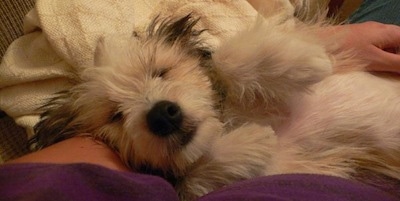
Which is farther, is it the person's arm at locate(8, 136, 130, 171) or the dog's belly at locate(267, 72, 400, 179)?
the dog's belly at locate(267, 72, 400, 179)

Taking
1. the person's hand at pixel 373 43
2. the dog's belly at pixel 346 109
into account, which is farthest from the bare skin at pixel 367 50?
the dog's belly at pixel 346 109

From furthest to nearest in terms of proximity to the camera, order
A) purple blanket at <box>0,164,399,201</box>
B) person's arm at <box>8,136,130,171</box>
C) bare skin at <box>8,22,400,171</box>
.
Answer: bare skin at <box>8,22,400,171</box> < person's arm at <box>8,136,130,171</box> < purple blanket at <box>0,164,399,201</box>

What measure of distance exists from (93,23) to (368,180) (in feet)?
2.72

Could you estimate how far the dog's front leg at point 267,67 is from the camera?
41.2 inches

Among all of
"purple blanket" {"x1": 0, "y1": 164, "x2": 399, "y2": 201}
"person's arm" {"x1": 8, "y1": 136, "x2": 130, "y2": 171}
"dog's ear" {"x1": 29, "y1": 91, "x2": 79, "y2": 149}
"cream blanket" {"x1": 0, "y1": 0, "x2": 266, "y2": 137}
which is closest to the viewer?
"purple blanket" {"x1": 0, "y1": 164, "x2": 399, "y2": 201}

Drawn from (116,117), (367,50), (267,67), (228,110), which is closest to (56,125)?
(116,117)

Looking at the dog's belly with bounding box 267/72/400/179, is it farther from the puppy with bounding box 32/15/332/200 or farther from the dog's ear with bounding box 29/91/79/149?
the dog's ear with bounding box 29/91/79/149

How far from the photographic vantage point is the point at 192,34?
3.98 feet

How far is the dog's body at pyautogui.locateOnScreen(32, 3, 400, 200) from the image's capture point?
39.0 inches

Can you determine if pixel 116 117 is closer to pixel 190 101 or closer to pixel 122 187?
pixel 190 101

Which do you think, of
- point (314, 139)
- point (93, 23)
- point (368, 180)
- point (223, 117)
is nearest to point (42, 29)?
point (93, 23)

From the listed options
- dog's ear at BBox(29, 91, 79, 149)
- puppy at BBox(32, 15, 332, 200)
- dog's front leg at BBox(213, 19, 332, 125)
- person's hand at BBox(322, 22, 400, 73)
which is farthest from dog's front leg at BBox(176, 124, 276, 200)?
person's hand at BBox(322, 22, 400, 73)

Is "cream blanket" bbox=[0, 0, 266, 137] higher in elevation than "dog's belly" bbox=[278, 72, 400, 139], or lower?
higher

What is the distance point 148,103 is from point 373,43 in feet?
2.30
